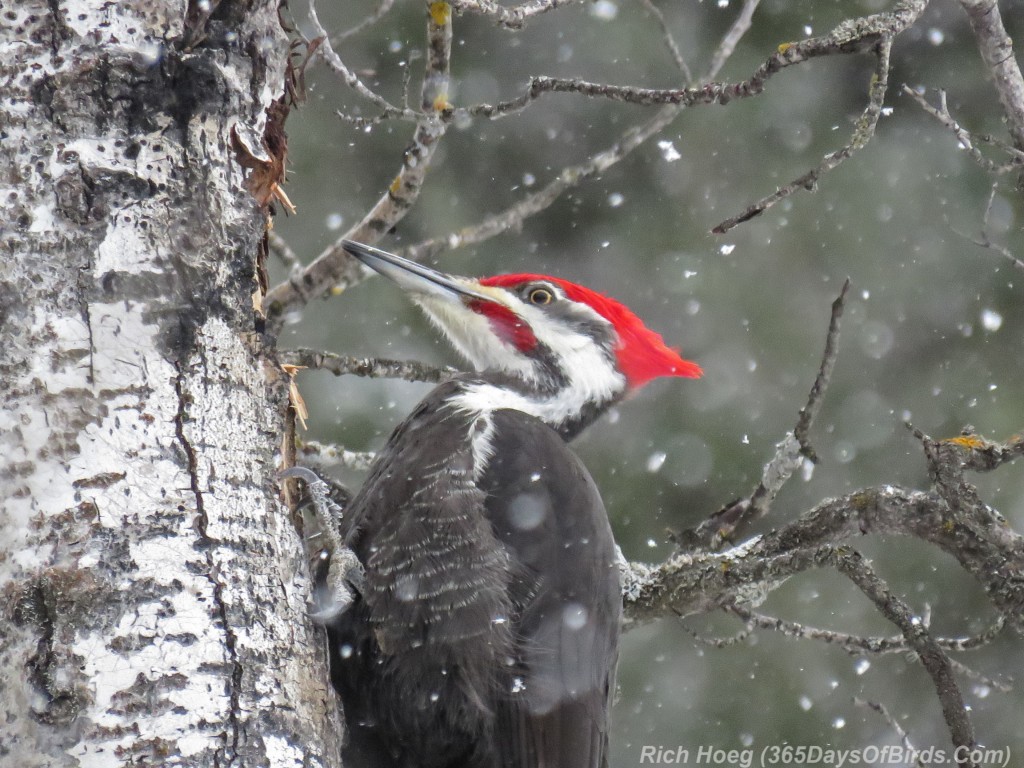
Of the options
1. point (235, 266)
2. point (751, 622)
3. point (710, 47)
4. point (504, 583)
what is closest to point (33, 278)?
point (235, 266)

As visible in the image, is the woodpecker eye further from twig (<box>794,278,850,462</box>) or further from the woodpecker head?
twig (<box>794,278,850,462</box>)

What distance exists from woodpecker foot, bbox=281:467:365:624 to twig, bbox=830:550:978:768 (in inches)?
44.2

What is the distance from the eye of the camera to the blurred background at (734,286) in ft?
18.1

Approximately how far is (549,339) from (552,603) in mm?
1018

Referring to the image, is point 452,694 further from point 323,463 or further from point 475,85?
point 475,85

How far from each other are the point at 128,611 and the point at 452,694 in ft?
3.77

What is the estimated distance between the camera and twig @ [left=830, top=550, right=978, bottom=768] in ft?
7.27

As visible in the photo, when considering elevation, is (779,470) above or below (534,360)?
below

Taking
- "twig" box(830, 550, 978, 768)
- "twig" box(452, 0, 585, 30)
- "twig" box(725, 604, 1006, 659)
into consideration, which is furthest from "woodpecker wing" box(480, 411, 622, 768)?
"twig" box(452, 0, 585, 30)

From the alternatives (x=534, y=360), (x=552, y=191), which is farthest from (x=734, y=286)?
(x=552, y=191)

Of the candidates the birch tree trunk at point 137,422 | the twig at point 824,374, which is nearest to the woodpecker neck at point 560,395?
the twig at point 824,374

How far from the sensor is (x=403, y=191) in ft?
10.3

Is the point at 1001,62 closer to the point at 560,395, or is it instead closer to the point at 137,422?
the point at 560,395

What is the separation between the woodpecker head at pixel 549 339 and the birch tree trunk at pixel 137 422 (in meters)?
1.42
